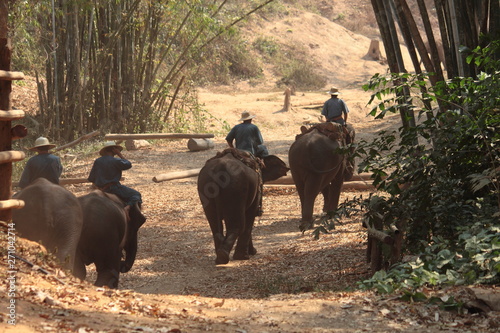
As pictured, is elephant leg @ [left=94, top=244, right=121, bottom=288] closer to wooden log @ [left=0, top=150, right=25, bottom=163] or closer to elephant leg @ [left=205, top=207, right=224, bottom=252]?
elephant leg @ [left=205, top=207, right=224, bottom=252]

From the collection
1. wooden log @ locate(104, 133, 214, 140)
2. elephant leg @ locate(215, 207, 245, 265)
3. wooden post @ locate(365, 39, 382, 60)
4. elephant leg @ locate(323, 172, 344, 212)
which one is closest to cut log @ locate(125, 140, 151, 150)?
wooden log @ locate(104, 133, 214, 140)

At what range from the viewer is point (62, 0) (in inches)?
685

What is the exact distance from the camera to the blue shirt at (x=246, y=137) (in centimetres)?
1098

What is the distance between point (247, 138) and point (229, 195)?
Answer: 4.67 feet

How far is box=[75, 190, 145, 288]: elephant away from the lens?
8.31 metres

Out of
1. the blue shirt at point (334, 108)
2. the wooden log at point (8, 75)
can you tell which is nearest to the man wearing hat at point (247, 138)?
the blue shirt at point (334, 108)

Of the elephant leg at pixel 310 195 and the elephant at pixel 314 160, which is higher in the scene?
the elephant at pixel 314 160

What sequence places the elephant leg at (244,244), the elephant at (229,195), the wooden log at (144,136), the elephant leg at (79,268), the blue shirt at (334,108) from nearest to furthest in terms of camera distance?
the elephant leg at (79,268), the elephant at (229,195), the elephant leg at (244,244), the blue shirt at (334,108), the wooden log at (144,136)

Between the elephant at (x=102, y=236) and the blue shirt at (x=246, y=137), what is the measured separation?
2.58 metres

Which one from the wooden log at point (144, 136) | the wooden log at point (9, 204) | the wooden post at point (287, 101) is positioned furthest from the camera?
the wooden post at point (287, 101)

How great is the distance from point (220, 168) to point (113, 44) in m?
9.30

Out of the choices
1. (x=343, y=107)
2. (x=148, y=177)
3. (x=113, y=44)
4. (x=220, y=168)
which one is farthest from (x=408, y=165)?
(x=113, y=44)

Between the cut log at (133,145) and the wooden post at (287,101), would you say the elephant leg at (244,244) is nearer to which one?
the cut log at (133,145)

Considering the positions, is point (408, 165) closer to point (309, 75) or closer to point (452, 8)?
point (452, 8)
